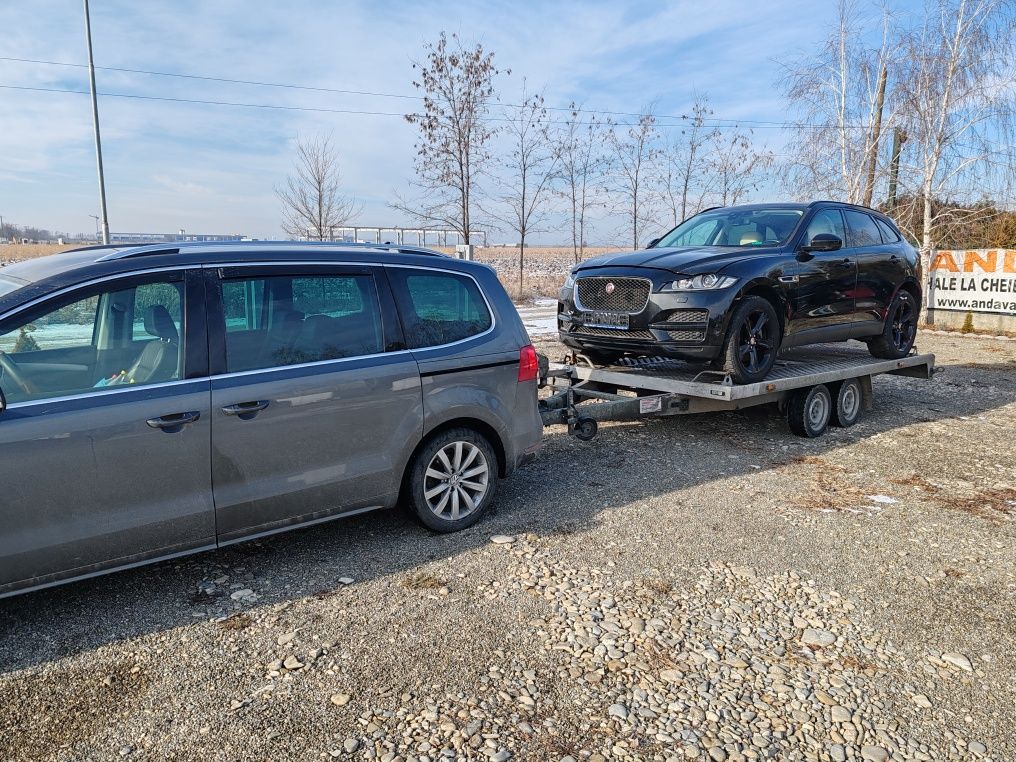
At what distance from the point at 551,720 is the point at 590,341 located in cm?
462

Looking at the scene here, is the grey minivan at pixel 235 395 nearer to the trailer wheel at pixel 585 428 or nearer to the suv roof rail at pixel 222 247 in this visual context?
the suv roof rail at pixel 222 247

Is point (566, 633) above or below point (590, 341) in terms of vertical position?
below

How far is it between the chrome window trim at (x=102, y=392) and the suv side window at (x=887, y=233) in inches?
301

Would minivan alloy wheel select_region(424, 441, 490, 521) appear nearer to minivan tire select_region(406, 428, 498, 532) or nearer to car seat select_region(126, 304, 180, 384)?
minivan tire select_region(406, 428, 498, 532)

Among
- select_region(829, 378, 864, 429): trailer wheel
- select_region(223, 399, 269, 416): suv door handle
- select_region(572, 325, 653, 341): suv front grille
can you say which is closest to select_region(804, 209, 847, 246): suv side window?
select_region(829, 378, 864, 429): trailer wheel

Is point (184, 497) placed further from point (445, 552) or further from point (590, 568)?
point (590, 568)

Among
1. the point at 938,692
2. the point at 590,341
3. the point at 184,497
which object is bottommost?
the point at 938,692

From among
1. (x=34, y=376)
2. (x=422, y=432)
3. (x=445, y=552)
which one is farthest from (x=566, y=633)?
(x=34, y=376)

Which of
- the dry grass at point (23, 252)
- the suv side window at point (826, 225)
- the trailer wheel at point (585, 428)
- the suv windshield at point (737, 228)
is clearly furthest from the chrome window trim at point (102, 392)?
the dry grass at point (23, 252)

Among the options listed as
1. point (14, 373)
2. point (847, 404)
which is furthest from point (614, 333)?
point (14, 373)

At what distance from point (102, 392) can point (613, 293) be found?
181 inches

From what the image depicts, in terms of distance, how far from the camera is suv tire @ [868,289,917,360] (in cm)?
840

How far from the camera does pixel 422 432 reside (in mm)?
4469

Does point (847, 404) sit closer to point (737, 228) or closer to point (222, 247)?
point (737, 228)
